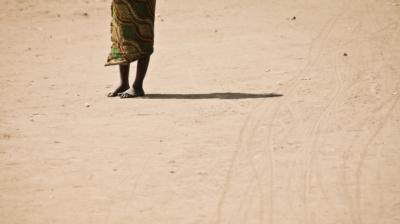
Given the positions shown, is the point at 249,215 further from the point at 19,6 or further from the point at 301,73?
the point at 19,6

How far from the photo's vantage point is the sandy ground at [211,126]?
16.7 feet

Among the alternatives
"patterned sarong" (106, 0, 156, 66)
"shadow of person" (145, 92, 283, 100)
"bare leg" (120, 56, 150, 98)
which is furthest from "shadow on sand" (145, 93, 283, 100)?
"patterned sarong" (106, 0, 156, 66)

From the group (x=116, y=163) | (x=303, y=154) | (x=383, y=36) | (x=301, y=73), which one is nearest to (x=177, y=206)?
(x=116, y=163)

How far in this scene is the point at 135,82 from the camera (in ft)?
26.3

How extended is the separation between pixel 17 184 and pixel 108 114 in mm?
1960

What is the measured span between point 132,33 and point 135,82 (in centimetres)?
56

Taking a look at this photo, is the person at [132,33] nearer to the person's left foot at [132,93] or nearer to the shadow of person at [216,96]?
the person's left foot at [132,93]

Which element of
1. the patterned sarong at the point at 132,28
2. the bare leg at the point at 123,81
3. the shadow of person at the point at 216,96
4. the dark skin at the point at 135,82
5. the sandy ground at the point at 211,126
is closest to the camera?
the sandy ground at the point at 211,126

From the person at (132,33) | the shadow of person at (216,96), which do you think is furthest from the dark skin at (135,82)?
the shadow of person at (216,96)

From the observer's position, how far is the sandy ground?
16.7 ft

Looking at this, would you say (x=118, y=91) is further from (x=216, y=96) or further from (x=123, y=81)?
(x=216, y=96)

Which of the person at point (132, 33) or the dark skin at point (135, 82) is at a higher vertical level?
the person at point (132, 33)

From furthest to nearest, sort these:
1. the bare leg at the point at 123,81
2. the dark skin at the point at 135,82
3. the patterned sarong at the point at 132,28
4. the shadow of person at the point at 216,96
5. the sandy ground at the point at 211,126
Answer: the bare leg at the point at 123,81
the dark skin at the point at 135,82
the shadow of person at the point at 216,96
the patterned sarong at the point at 132,28
the sandy ground at the point at 211,126

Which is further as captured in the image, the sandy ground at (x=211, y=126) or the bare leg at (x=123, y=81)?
the bare leg at (x=123, y=81)
